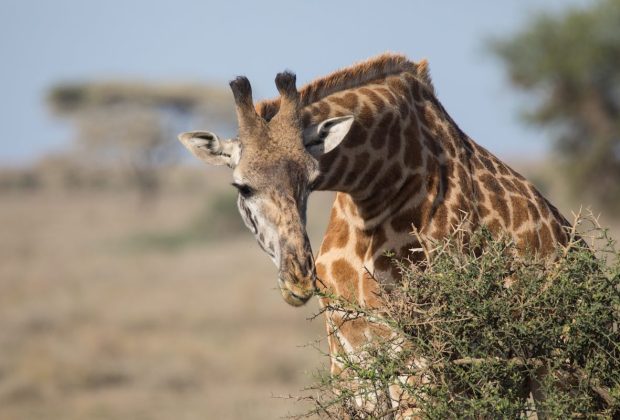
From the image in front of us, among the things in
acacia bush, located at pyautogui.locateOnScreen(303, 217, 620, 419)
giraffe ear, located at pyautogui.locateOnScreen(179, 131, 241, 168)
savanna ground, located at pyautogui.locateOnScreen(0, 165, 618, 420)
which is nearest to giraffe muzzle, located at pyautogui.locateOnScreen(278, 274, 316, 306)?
acacia bush, located at pyautogui.locateOnScreen(303, 217, 620, 419)

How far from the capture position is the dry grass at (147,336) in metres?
17.1

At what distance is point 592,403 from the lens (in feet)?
19.8

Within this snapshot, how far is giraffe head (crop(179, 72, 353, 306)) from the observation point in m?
6.00

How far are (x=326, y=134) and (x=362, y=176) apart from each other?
49cm

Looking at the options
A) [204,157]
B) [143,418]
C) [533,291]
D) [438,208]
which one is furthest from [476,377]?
[143,418]

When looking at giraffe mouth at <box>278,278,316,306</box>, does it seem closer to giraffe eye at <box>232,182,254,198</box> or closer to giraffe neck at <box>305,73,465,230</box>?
giraffe eye at <box>232,182,254,198</box>

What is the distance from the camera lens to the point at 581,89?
29438 millimetres

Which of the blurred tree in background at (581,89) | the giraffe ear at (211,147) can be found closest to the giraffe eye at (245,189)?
the giraffe ear at (211,147)

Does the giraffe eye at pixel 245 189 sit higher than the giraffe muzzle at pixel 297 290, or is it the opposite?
the giraffe eye at pixel 245 189

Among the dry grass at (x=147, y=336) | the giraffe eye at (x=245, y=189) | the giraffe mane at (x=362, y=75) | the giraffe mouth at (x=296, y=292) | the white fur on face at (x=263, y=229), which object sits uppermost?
the dry grass at (x=147, y=336)

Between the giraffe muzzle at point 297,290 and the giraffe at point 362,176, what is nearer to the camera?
the giraffe muzzle at point 297,290

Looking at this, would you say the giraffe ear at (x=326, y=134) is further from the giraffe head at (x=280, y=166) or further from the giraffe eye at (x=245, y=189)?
the giraffe eye at (x=245, y=189)

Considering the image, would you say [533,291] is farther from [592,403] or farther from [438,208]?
[438,208]

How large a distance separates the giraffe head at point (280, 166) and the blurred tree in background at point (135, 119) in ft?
145
